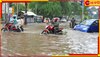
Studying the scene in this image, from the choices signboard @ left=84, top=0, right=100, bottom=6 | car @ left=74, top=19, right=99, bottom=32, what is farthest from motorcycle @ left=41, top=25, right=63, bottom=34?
signboard @ left=84, top=0, right=100, bottom=6

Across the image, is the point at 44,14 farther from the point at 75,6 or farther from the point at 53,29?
the point at 53,29

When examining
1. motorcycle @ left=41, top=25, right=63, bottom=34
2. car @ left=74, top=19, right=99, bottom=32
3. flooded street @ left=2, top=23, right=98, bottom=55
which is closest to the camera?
flooded street @ left=2, top=23, right=98, bottom=55

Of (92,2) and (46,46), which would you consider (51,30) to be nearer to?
(46,46)

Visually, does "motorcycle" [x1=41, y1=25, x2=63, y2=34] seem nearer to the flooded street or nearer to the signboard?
the flooded street

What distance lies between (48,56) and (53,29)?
1267 centimetres

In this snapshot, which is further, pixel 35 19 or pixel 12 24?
pixel 35 19

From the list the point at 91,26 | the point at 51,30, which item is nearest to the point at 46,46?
the point at 51,30

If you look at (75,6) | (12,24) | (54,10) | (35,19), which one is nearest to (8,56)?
(12,24)

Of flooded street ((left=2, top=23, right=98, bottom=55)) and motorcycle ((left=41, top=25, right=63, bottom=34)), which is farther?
motorcycle ((left=41, top=25, right=63, bottom=34))

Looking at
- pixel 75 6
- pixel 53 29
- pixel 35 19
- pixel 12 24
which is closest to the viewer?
pixel 53 29

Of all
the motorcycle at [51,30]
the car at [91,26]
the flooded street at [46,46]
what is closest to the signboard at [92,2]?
the flooded street at [46,46]

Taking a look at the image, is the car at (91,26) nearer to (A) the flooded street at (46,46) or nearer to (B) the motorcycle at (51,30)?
(B) the motorcycle at (51,30)

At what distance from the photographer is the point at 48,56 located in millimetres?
10766

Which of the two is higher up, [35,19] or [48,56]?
[48,56]
